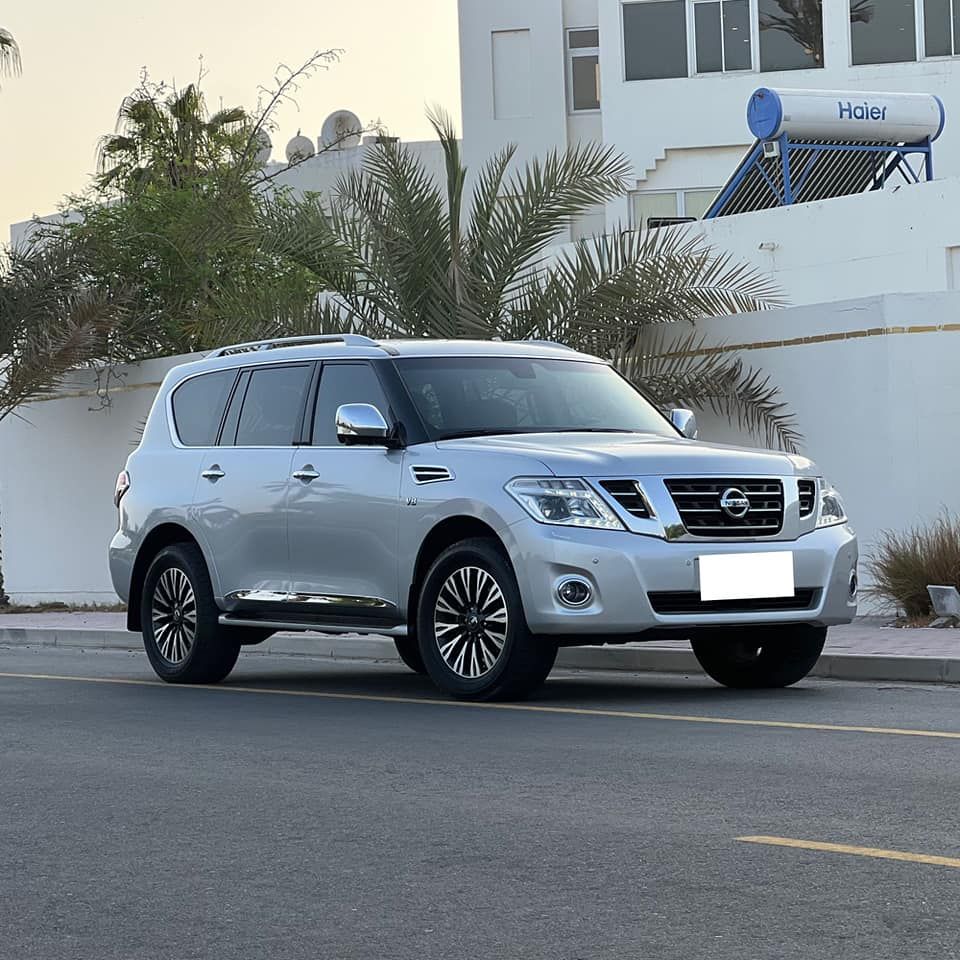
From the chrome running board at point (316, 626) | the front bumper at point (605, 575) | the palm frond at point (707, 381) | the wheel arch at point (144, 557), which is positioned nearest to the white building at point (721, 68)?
the palm frond at point (707, 381)

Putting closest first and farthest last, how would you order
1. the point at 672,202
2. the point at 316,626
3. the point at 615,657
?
the point at 316,626, the point at 615,657, the point at 672,202

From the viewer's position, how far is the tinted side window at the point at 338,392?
1164cm

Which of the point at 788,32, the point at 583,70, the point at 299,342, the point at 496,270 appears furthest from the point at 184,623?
the point at 583,70

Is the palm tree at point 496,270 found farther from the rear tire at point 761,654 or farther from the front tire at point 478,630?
the front tire at point 478,630

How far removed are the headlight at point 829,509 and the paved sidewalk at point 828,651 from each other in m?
1.11

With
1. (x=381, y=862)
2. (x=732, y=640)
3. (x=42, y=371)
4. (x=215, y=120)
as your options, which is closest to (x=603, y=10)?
(x=215, y=120)

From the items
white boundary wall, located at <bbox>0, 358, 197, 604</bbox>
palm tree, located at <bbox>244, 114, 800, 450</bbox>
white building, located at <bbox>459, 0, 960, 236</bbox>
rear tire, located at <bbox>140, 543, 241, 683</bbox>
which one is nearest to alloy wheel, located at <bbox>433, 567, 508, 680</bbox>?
rear tire, located at <bbox>140, 543, 241, 683</bbox>

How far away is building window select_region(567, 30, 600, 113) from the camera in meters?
40.9

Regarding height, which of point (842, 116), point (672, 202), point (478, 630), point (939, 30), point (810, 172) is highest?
point (939, 30)

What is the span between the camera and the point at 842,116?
97.5ft

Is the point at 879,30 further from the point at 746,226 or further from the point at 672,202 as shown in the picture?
the point at 746,226

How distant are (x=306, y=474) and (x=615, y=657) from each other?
2.72 meters

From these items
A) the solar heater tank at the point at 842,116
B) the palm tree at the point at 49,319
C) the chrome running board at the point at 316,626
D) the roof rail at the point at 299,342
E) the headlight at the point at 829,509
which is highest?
the solar heater tank at the point at 842,116

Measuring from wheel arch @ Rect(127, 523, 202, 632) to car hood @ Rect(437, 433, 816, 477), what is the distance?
269 cm
